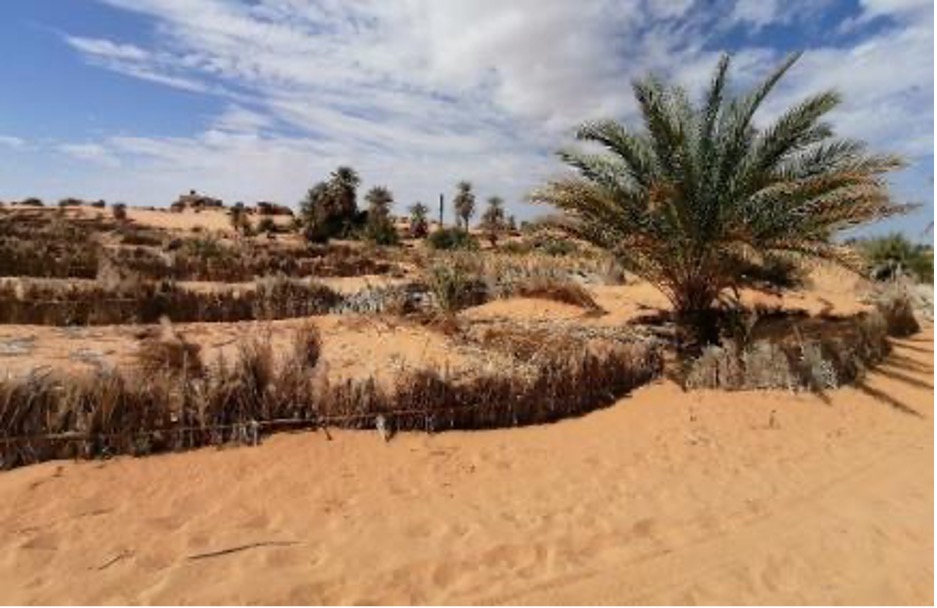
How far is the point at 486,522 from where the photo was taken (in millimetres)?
5312

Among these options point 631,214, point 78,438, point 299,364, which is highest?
point 631,214

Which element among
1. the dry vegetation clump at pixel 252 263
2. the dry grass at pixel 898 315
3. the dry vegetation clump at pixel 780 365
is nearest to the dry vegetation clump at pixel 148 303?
the dry vegetation clump at pixel 252 263

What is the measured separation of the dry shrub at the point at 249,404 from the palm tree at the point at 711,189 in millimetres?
2320

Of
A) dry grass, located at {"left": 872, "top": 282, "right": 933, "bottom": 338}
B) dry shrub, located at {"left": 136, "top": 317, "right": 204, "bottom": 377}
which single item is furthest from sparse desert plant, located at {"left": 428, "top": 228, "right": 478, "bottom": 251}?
dry shrub, located at {"left": 136, "top": 317, "right": 204, "bottom": 377}

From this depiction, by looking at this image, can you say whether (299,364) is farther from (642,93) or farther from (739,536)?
(642,93)

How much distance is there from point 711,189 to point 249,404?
593 centimetres

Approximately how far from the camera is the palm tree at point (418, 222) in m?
47.3

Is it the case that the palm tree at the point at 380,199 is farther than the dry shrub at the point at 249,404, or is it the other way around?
the palm tree at the point at 380,199

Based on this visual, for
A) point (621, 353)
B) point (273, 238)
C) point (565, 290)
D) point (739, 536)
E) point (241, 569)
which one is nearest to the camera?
point (241, 569)

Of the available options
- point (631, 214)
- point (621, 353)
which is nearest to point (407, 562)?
point (621, 353)

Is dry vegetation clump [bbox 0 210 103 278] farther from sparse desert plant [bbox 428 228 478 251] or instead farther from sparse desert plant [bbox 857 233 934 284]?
sparse desert plant [bbox 857 233 934 284]

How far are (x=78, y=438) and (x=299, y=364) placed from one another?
169 centimetres

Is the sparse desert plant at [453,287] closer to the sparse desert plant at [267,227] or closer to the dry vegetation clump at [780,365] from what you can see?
the dry vegetation clump at [780,365]

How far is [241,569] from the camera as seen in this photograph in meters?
4.57
